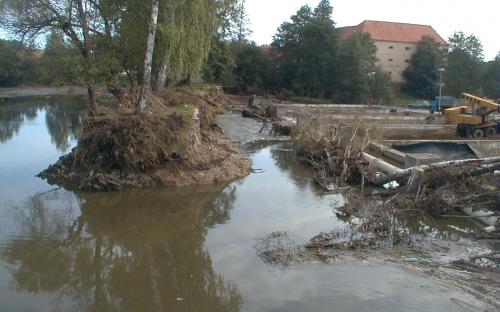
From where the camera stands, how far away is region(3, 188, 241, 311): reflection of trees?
7160 mm

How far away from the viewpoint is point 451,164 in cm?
1239

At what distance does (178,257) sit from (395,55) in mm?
72667

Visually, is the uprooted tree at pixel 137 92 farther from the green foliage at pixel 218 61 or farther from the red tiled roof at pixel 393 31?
the red tiled roof at pixel 393 31

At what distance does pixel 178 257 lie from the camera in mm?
8797

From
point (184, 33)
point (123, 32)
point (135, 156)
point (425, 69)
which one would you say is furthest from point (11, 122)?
point (425, 69)

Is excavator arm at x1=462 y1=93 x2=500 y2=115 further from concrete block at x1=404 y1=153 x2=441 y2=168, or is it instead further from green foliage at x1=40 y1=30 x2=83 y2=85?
green foliage at x1=40 y1=30 x2=83 y2=85

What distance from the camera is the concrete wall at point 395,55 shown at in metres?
74.9

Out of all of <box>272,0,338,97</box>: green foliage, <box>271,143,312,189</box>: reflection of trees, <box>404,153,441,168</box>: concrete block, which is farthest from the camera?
<box>272,0,338,97</box>: green foliage

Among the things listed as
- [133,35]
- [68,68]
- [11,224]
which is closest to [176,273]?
[11,224]

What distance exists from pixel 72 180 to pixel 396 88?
213ft

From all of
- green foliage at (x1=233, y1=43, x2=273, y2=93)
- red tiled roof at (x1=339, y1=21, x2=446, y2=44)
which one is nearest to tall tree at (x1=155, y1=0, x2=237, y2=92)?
green foliage at (x1=233, y1=43, x2=273, y2=93)

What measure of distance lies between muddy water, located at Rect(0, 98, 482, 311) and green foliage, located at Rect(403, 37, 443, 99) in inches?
2324

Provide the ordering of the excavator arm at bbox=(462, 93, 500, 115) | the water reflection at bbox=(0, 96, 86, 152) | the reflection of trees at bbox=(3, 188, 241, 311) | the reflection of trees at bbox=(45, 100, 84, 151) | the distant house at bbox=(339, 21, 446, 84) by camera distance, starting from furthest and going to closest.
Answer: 1. the distant house at bbox=(339, 21, 446, 84)
2. the excavator arm at bbox=(462, 93, 500, 115)
3. the water reflection at bbox=(0, 96, 86, 152)
4. the reflection of trees at bbox=(45, 100, 84, 151)
5. the reflection of trees at bbox=(3, 188, 241, 311)

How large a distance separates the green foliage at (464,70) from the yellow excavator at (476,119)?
42.3 m
